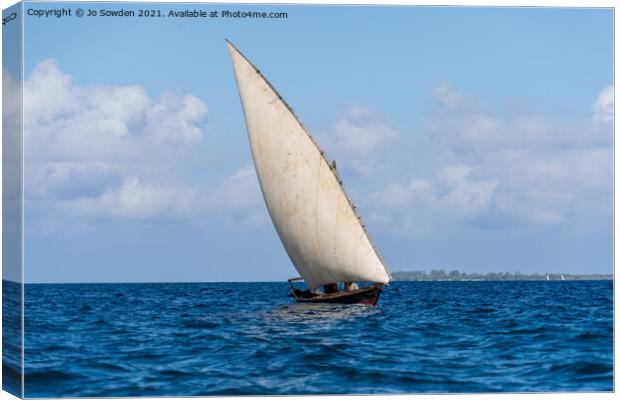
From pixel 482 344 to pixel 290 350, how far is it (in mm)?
5376

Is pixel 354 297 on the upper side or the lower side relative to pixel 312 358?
upper

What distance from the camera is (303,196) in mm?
40281

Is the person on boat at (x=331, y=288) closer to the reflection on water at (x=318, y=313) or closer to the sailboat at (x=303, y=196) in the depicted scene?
the reflection on water at (x=318, y=313)

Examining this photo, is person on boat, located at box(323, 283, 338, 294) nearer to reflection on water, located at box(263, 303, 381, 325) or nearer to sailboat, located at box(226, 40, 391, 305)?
reflection on water, located at box(263, 303, 381, 325)

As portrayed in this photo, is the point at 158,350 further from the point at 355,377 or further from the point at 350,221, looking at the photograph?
the point at 350,221

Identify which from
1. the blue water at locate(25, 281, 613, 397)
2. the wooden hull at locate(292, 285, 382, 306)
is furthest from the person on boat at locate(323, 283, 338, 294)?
the blue water at locate(25, 281, 613, 397)

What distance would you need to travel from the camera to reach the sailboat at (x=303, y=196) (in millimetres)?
38719

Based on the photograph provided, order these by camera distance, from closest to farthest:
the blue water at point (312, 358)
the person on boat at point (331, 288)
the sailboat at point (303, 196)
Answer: the blue water at point (312, 358) → the sailboat at point (303, 196) → the person on boat at point (331, 288)

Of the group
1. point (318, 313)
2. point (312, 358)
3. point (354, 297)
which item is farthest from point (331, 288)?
point (312, 358)

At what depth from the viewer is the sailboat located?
3872cm

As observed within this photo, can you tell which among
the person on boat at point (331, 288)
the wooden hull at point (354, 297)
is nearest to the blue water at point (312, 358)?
the wooden hull at point (354, 297)

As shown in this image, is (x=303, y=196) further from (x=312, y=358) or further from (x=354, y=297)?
(x=312, y=358)

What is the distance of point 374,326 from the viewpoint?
3497 cm

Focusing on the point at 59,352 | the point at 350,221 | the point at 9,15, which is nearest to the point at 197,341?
the point at 59,352
